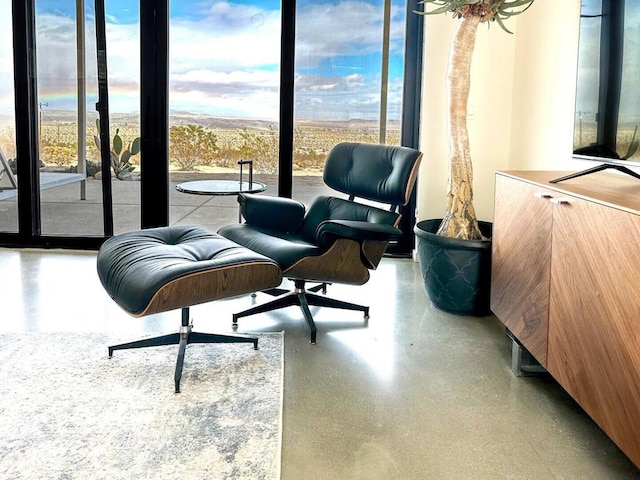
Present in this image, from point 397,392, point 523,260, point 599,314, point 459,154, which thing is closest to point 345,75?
point 459,154

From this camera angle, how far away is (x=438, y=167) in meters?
4.09

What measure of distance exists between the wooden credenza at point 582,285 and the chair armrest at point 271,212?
1.13 meters

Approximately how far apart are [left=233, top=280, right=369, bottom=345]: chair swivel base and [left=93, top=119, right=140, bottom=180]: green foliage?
6.30ft

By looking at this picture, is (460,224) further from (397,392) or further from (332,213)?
(397,392)

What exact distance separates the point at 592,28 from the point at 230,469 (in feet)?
6.54

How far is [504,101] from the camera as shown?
3.87 metres

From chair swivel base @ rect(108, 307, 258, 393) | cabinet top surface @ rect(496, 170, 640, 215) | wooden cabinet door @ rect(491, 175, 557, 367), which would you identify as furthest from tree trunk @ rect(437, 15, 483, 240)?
chair swivel base @ rect(108, 307, 258, 393)

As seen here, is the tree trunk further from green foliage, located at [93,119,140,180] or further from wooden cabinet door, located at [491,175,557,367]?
green foliage, located at [93,119,140,180]

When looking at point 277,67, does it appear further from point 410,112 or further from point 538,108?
point 538,108

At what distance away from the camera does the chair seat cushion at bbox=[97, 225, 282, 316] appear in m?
2.08

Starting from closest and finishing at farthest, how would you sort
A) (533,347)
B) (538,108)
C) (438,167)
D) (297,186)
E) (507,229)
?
(533,347)
(507,229)
(538,108)
(438,167)
(297,186)

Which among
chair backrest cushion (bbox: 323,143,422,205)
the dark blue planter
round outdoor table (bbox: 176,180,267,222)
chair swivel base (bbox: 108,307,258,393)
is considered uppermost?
chair backrest cushion (bbox: 323,143,422,205)

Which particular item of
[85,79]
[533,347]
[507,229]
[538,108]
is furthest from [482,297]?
[85,79]

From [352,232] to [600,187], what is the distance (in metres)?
0.99
